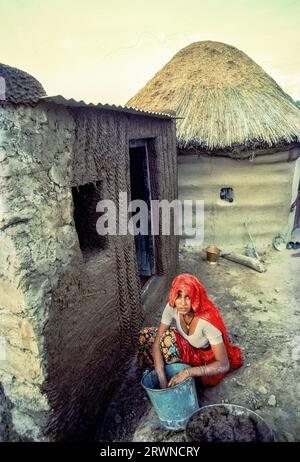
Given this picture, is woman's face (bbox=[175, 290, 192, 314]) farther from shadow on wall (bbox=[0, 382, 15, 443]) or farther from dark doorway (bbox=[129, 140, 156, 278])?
dark doorway (bbox=[129, 140, 156, 278])

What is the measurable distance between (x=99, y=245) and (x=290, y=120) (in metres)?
6.01

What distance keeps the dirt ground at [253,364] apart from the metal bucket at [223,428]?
337mm

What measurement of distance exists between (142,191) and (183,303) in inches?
97.1

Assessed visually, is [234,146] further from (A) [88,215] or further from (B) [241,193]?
(A) [88,215]

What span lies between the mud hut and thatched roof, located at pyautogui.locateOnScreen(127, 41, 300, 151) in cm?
369

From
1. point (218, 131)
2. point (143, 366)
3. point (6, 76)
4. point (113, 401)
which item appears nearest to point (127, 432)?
point (113, 401)

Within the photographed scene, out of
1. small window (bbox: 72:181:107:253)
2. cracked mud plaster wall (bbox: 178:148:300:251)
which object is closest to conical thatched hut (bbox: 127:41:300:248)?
cracked mud plaster wall (bbox: 178:148:300:251)

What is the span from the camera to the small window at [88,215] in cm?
302

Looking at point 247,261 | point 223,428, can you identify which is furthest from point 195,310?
point 247,261

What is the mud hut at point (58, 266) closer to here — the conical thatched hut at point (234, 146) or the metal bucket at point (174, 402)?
the metal bucket at point (174, 402)

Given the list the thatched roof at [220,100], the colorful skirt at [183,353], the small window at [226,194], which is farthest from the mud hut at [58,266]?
the small window at [226,194]

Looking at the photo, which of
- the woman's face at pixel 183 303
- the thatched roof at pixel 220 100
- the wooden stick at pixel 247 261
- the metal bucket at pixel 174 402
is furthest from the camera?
the thatched roof at pixel 220 100

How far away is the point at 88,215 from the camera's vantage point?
120 inches

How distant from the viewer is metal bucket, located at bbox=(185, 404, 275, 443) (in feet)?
7.30
